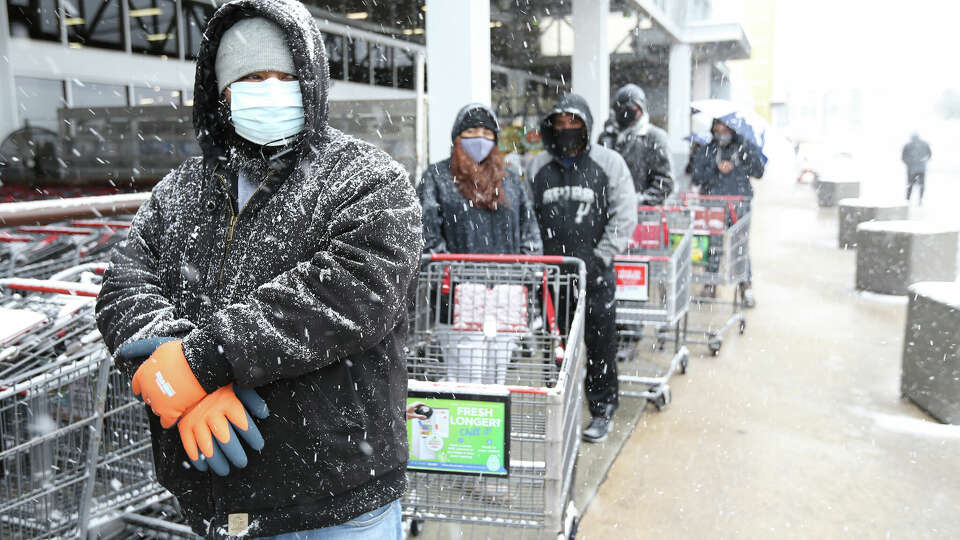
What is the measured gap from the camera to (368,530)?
1.83 metres

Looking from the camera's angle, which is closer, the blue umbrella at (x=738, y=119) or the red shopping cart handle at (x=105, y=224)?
the red shopping cart handle at (x=105, y=224)

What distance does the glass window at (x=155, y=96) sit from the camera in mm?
12950

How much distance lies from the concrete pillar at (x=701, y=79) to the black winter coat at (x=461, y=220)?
3111 cm

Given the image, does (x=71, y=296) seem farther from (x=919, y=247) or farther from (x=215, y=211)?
(x=919, y=247)

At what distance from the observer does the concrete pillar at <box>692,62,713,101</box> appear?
109 feet

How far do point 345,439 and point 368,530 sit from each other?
0.87 feet

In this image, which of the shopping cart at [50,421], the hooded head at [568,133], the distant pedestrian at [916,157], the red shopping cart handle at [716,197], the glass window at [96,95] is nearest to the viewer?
the shopping cart at [50,421]

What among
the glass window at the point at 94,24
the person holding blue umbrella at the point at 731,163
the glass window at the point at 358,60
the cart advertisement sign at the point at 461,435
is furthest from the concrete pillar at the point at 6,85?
the cart advertisement sign at the point at 461,435

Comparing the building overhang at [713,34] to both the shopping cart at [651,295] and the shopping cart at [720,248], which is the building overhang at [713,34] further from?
the shopping cart at [651,295]

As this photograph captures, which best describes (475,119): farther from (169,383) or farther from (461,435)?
(169,383)

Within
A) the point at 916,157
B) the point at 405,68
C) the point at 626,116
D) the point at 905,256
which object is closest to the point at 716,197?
the point at 626,116

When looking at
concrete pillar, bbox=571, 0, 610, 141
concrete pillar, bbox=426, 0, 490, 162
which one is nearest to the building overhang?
concrete pillar, bbox=571, 0, 610, 141

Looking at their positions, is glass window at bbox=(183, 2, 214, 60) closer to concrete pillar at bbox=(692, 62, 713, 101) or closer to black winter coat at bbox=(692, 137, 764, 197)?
black winter coat at bbox=(692, 137, 764, 197)

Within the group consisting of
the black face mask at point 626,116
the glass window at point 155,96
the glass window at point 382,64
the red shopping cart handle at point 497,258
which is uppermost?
the glass window at point 382,64
